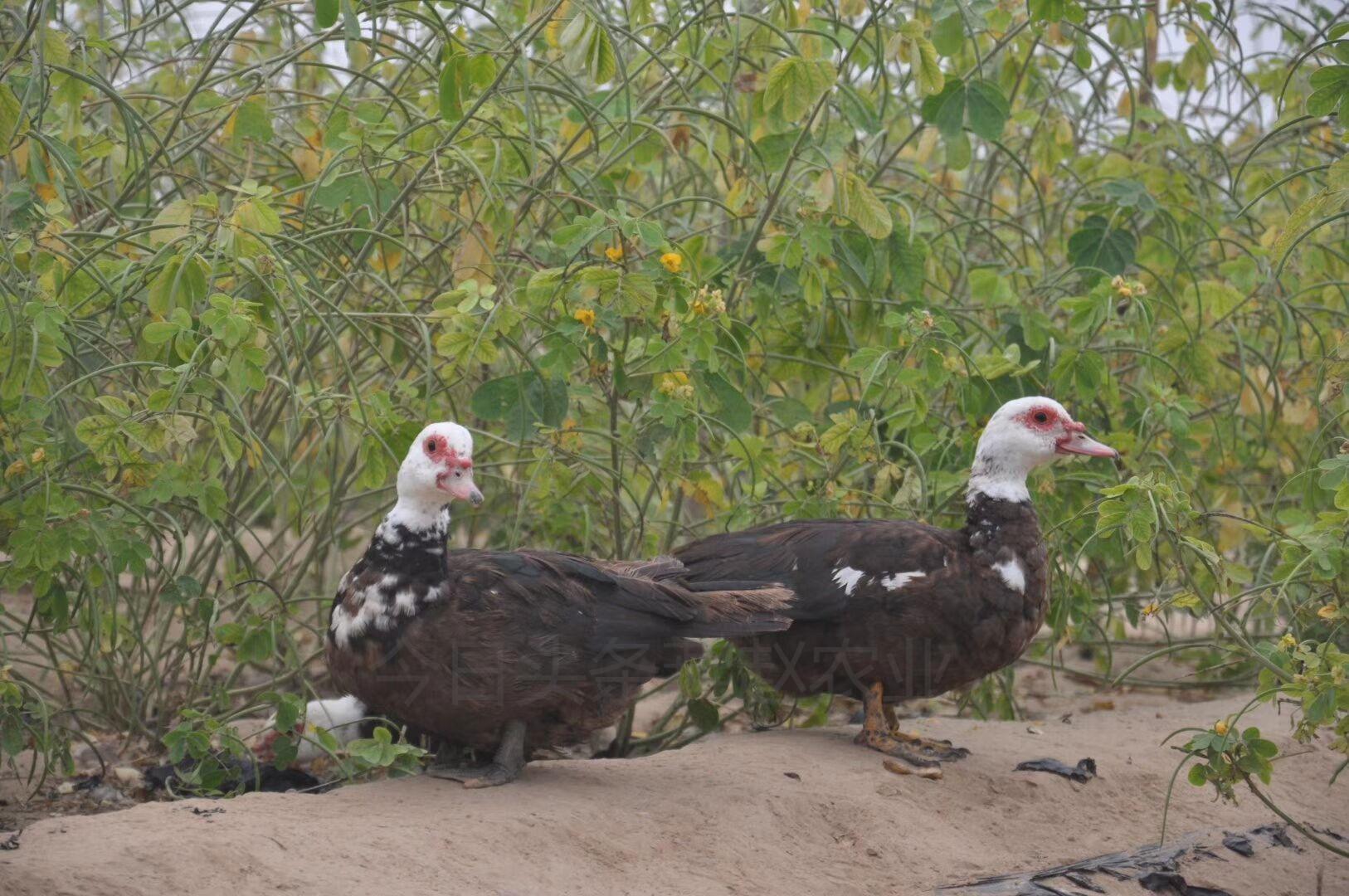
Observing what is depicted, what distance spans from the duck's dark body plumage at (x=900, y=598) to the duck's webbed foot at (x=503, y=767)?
84 centimetres

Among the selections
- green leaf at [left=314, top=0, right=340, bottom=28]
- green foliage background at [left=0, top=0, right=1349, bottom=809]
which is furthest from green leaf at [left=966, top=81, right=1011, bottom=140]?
green leaf at [left=314, top=0, right=340, bottom=28]

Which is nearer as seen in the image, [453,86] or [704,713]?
[453,86]

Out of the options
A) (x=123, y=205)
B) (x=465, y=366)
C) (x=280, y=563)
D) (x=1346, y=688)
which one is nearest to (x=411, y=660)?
(x=465, y=366)

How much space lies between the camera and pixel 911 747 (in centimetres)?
494

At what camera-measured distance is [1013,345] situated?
532cm

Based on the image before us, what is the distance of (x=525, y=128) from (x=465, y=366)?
3.52 ft

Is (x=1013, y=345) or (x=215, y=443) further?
(x=1013, y=345)

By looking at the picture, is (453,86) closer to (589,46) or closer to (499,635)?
(589,46)

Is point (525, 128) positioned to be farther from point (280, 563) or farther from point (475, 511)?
point (280, 563)

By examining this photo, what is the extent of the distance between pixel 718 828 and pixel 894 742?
97cm

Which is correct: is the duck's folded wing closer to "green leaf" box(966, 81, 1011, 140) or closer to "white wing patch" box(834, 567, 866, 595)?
"white wing patch" box(834, 567, 866, 595)

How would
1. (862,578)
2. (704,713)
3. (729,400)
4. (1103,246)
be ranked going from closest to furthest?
(862,578)
(729,400)
(704,713)
(1103,246)

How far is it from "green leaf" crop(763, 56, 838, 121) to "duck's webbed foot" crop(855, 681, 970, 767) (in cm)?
175

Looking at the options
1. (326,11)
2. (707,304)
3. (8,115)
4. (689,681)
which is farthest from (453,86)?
(689,681)
